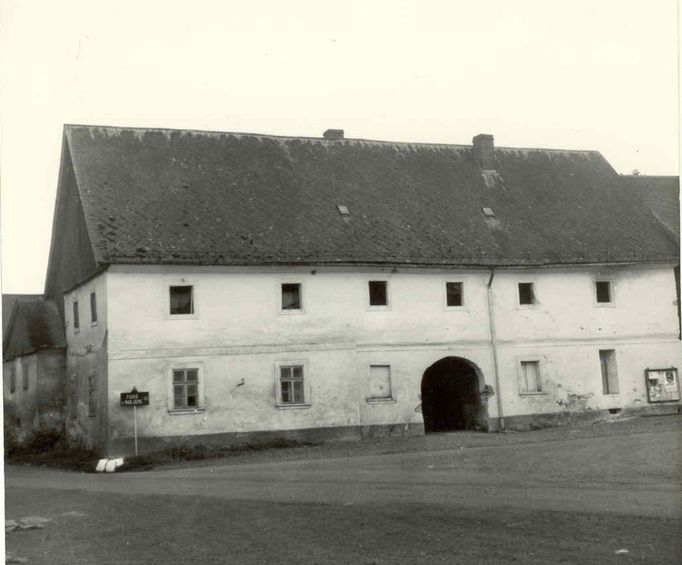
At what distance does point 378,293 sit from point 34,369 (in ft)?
40.7

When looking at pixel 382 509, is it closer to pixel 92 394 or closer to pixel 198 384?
pixel 198 384

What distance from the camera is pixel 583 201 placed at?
108 ft

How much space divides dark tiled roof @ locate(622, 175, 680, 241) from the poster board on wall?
605 cm

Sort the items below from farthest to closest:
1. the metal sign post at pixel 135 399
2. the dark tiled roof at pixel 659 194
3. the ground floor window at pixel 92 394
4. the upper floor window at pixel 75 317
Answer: the dark tiled roof at pixel 659 194 → the upper floor window at pixel 75 317 → the ground floor window at pixel 92 394 → the metal sign post at pixel 135 399

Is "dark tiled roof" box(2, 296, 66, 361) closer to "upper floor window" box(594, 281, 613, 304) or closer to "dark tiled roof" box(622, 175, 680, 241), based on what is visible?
"upper floor window" box(594, 281, 613, 304)

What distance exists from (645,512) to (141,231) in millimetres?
17579

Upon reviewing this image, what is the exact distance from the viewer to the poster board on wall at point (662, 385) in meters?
30.2

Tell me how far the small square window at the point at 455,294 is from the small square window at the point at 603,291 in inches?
201

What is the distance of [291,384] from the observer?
2638 centimetres

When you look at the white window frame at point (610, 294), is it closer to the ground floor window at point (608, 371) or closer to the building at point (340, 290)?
the building at point (340, 290)

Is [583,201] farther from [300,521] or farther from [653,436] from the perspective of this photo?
[300,521]

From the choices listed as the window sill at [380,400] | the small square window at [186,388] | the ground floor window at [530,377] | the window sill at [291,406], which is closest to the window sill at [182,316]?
the small square window at [186,388]

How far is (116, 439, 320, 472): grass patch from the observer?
76.2ft

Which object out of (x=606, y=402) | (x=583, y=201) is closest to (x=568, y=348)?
(x=606, y=402)
